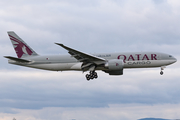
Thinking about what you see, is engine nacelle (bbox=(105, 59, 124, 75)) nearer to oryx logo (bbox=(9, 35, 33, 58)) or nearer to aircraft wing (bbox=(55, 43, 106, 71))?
aircraft wing (bbox=(55, 43, 106, 71))

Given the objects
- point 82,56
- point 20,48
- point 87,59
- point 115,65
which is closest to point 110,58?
point 115,65

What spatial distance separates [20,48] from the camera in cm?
4816

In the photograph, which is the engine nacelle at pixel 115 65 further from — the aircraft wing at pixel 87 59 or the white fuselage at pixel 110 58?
the white fuselage at pixel 110 58

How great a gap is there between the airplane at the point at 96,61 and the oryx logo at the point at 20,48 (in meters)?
1.29

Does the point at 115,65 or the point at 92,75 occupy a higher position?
the point at 115,65

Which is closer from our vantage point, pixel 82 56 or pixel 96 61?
pixel 82 56

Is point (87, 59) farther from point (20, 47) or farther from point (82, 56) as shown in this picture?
point (20, 47)

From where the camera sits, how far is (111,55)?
44250 mm

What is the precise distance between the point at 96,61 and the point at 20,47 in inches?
548

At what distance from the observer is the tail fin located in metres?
47.7

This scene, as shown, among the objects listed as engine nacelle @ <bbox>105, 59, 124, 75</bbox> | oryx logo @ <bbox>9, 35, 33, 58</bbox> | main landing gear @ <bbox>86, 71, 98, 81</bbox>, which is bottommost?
main landing gear @ <bbox>86, 71, 98, 81</bbox>

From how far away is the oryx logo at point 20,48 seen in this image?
4780 cm

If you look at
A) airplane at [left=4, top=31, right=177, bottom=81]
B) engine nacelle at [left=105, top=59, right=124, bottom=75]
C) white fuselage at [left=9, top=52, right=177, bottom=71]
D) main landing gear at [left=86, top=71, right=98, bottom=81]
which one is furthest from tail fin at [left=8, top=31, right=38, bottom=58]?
engine nacelle at [left=105, top=59, right=124, bottom=75]

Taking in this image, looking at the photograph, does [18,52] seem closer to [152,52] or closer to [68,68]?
[68,68]
